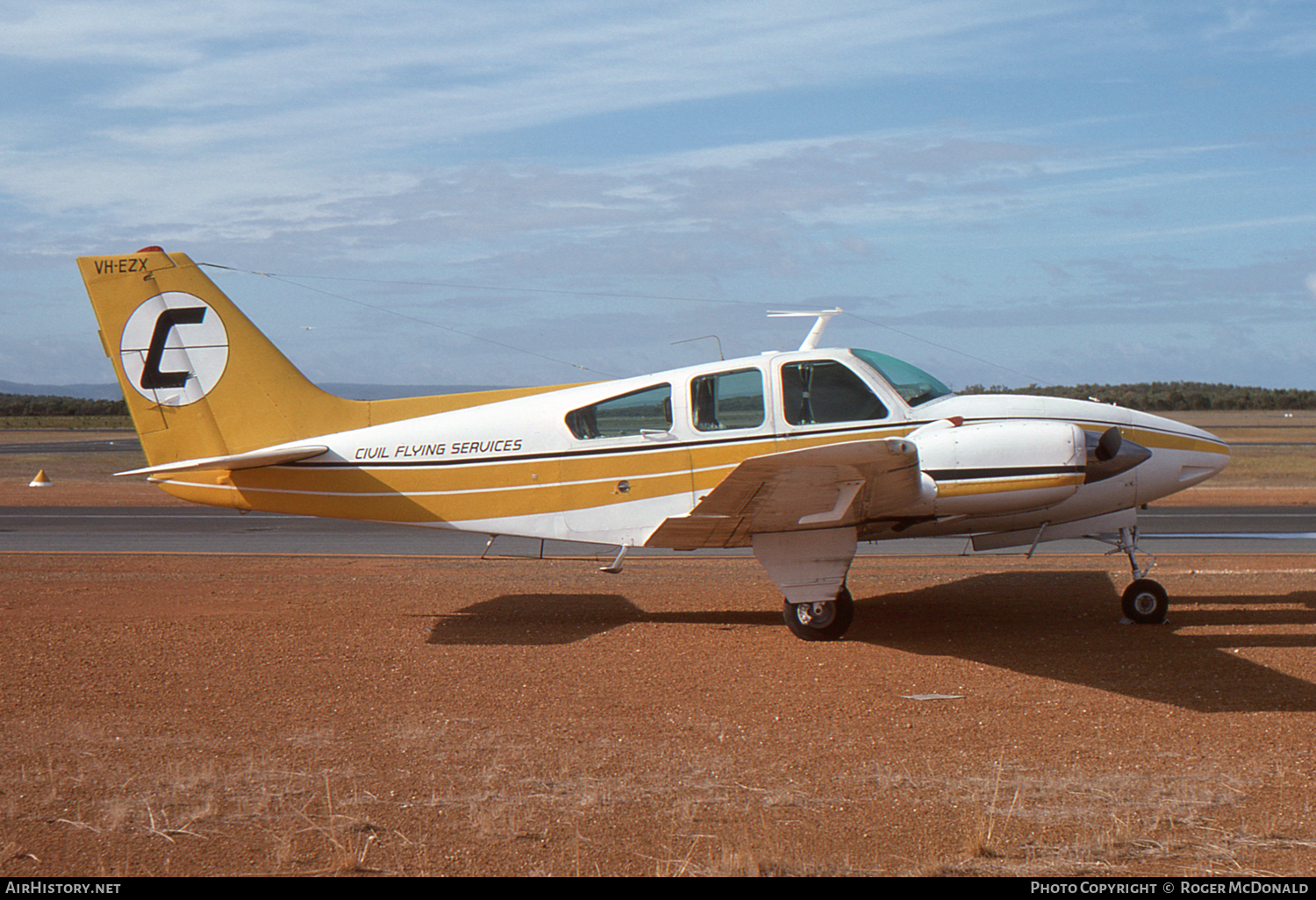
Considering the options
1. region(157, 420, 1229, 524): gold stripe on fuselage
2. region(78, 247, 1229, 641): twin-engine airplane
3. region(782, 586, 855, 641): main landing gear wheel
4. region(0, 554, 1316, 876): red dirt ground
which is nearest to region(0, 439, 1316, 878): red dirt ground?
region(0, 554, 1316, 876): red dirt ground

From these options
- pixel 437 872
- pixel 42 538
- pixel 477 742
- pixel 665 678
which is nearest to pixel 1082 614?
pixel 665 678

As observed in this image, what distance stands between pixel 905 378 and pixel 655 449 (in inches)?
100.0

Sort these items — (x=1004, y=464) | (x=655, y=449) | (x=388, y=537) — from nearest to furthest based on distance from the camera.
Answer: (x=1004, y=464)
(x=655, y=449)
(x=388, y=537)

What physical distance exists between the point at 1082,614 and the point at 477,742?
7025 millimetres

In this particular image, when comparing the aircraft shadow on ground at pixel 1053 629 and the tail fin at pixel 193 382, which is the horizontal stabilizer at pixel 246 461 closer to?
the tail fin at pixel 193 382

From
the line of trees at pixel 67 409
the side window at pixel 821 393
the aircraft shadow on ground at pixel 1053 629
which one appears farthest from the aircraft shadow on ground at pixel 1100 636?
the line of trees at pixel 67 409

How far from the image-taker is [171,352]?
10578 mm

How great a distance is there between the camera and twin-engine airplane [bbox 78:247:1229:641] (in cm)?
855

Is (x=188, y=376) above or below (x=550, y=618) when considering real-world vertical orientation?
above

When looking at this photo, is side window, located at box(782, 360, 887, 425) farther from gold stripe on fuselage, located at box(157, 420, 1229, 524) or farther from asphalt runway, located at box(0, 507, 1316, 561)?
asphalt runway, located at box(0, 507, 1316, 561)

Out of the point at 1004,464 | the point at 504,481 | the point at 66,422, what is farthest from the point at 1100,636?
the point at 66,422

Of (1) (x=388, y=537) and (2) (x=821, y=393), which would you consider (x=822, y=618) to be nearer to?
(2) (x=821, y=393)

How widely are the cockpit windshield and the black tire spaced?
2.83 m

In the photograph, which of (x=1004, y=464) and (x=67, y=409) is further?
(x=67, y=409)
